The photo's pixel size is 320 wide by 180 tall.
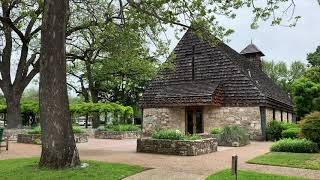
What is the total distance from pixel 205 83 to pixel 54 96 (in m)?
19.3

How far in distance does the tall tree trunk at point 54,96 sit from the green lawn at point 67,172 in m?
0.47

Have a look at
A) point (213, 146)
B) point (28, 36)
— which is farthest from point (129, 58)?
point (28, 36)

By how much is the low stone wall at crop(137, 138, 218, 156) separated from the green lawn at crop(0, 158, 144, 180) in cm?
455

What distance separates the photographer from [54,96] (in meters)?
11.9

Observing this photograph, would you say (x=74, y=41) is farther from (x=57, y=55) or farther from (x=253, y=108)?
(x=57, y=55)

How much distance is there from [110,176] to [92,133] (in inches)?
838

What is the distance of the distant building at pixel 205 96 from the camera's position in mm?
27969

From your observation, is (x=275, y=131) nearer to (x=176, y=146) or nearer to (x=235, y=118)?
(x=235, y=118)

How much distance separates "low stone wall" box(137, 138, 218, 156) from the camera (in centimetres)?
1677

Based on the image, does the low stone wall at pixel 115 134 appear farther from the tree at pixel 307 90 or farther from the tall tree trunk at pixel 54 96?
the tall tree trunk at pixel 54 96

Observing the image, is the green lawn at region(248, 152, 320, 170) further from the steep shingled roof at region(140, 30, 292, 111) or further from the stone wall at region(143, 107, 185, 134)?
the stone wall at region(143, 107, 185, 134)

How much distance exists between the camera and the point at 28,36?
27875 millimetres

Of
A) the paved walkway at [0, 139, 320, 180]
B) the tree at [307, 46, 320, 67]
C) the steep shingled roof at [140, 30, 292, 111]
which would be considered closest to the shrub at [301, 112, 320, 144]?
the paved walkway at [0, 139, 320, 180]

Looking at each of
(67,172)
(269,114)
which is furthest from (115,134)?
(67,172)
